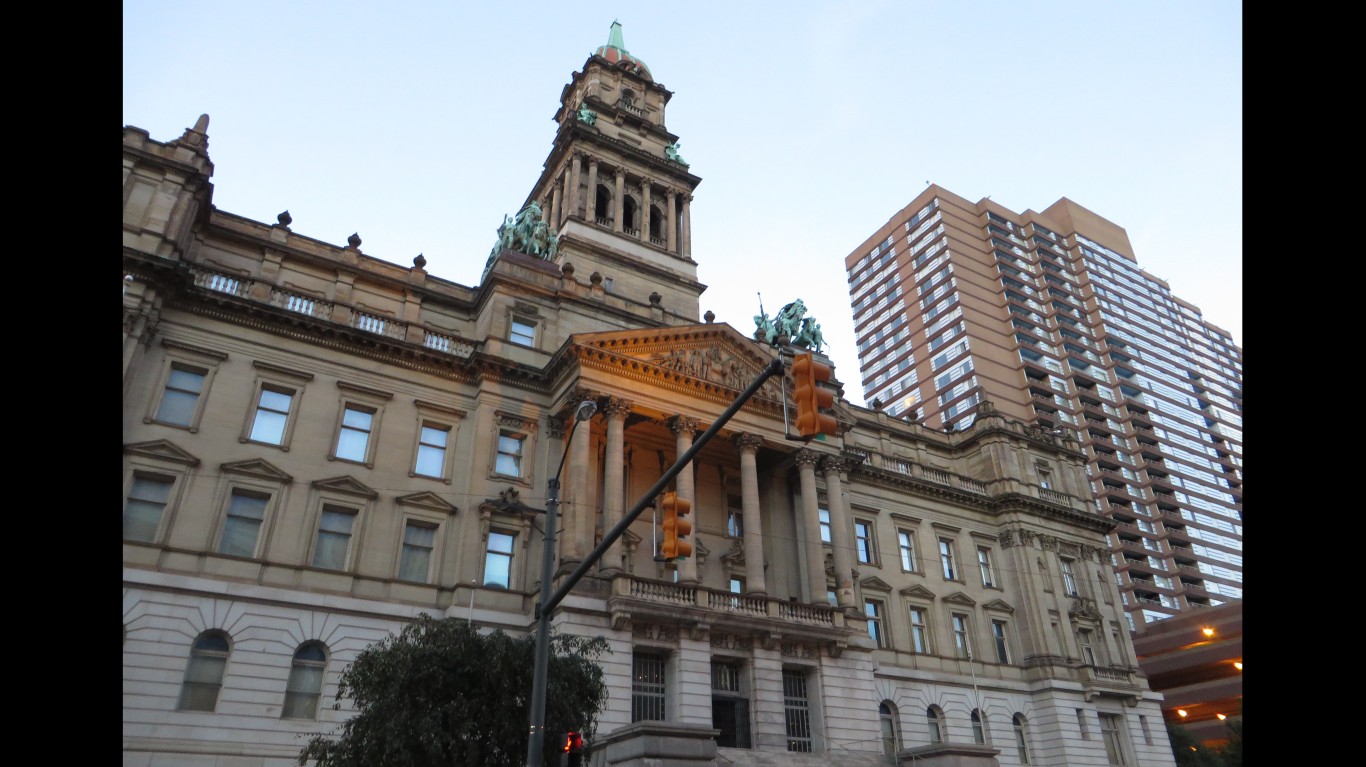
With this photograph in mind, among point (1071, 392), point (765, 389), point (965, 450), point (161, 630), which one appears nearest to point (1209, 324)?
point (1071, 392)

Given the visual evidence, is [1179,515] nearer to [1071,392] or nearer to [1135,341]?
[1071,392]

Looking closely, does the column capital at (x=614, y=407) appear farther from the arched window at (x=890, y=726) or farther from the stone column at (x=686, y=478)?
the arched window at (x=890, y=726)

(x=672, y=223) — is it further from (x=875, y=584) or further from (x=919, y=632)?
(x=919, y=632)

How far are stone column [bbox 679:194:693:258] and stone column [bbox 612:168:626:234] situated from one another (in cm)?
382

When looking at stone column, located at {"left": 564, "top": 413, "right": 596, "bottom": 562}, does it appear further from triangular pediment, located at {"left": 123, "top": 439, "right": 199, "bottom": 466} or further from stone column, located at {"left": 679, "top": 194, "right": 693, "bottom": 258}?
stone column, located at {"left": 679, "top": 194, "right": 693, "bottom": 258}

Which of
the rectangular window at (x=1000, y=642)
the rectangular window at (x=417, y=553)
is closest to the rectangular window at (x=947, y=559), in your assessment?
the rectangular window at (x=1000, y=642)

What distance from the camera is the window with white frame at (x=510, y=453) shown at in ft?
109

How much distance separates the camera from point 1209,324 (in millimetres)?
146625

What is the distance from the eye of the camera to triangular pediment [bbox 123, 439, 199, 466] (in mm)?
27094

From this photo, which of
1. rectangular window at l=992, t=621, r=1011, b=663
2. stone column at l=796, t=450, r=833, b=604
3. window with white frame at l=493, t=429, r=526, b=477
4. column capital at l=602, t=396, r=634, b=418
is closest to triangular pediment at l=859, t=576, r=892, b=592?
stone column at l=796, t=450, r=833, b=604

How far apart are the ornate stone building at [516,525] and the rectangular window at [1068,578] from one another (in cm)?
173

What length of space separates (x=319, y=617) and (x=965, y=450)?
3916cm

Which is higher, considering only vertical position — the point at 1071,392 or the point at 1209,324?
the point at 1209,324
